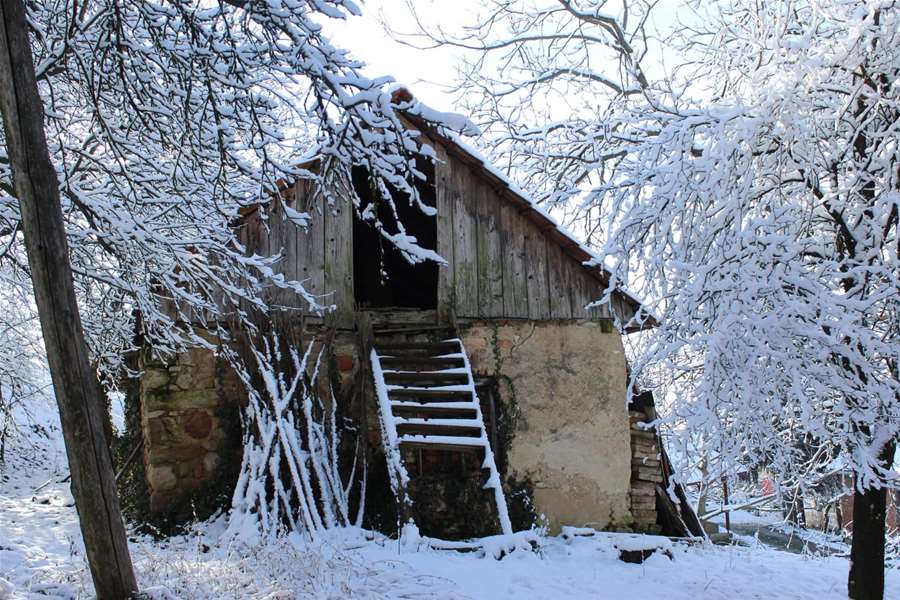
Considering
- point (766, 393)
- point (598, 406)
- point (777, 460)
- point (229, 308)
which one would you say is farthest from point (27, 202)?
point (598, 406)

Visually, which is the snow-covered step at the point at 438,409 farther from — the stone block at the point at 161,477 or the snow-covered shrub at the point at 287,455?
the stone block at the point at 161,477

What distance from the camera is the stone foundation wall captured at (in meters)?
7.22

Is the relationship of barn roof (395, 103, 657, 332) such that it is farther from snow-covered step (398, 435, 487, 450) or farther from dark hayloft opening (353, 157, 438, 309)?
snow-covered step (398, 435, 487, 450)

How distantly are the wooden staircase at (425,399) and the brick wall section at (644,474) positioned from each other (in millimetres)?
1824

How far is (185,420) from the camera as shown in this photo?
6633mm

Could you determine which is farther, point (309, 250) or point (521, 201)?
point (521, 201)

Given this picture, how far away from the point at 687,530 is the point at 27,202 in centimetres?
678

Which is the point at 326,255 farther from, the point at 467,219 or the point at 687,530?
the point at 687,530

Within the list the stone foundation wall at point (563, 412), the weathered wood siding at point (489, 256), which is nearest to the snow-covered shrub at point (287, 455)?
the weathered wood siding at point (489, 256)

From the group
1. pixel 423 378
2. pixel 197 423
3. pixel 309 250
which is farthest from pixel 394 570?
pixel 309 250

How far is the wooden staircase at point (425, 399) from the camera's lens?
242 inches

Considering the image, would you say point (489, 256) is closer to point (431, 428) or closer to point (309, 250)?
point (309, 250)

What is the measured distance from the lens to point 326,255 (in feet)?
23.5

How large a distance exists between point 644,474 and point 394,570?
12.2ft
